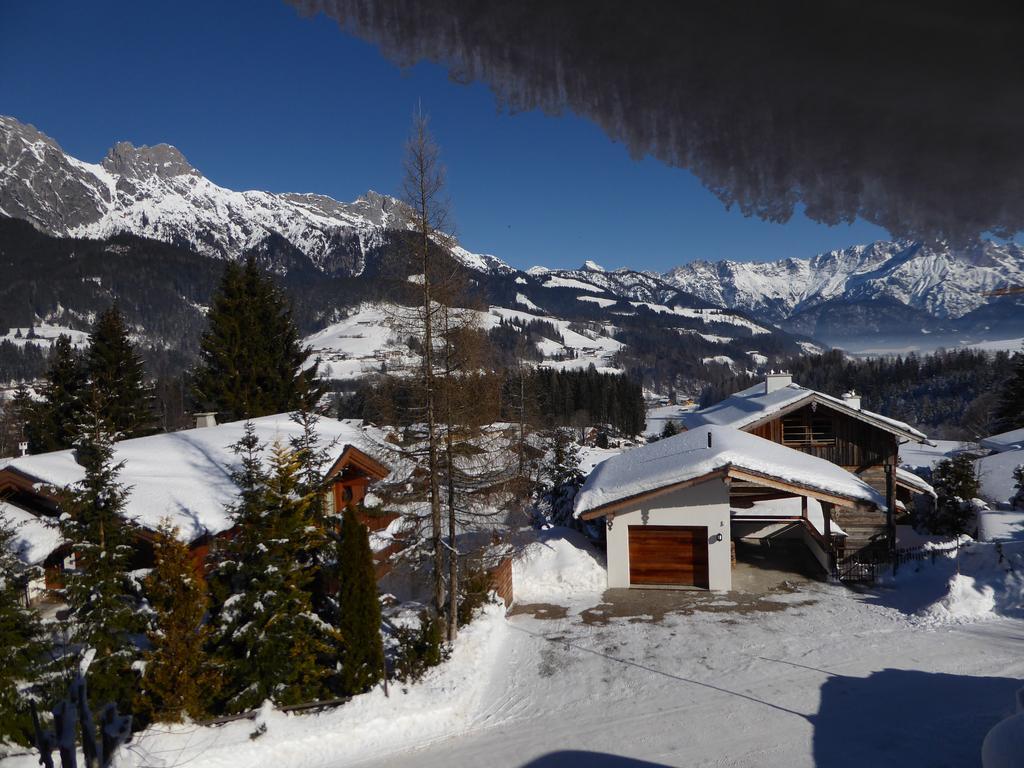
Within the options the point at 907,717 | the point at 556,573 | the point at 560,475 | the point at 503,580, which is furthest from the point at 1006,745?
the point at 560,475

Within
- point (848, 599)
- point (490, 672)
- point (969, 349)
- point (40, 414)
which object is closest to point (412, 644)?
point (490, 672)

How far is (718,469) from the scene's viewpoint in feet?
52.5

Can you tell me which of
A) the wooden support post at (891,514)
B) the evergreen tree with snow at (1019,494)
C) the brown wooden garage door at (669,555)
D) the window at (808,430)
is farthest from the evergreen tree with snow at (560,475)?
the evergreen tree with snow at (1019,494)

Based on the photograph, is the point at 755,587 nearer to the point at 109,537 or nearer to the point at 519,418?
the point at 519,418

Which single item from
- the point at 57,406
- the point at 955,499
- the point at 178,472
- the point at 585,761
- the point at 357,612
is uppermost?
the point at 57,406

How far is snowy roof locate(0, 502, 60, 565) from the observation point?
48.5 feet

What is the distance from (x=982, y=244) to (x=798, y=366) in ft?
588

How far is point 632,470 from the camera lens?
18562 millimetres

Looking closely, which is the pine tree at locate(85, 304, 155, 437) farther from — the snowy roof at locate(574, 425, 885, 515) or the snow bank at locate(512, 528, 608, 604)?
the snowy roof at locate(574, 425, 885, 515)

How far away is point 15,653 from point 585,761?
27.8 feet

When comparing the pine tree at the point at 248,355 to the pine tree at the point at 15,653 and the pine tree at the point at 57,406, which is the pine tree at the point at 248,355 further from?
the pine tree at the point at 15,653

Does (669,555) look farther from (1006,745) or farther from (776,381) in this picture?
(776,381)

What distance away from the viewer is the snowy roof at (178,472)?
1449 centimetres

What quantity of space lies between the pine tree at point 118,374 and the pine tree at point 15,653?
77.9 ft
